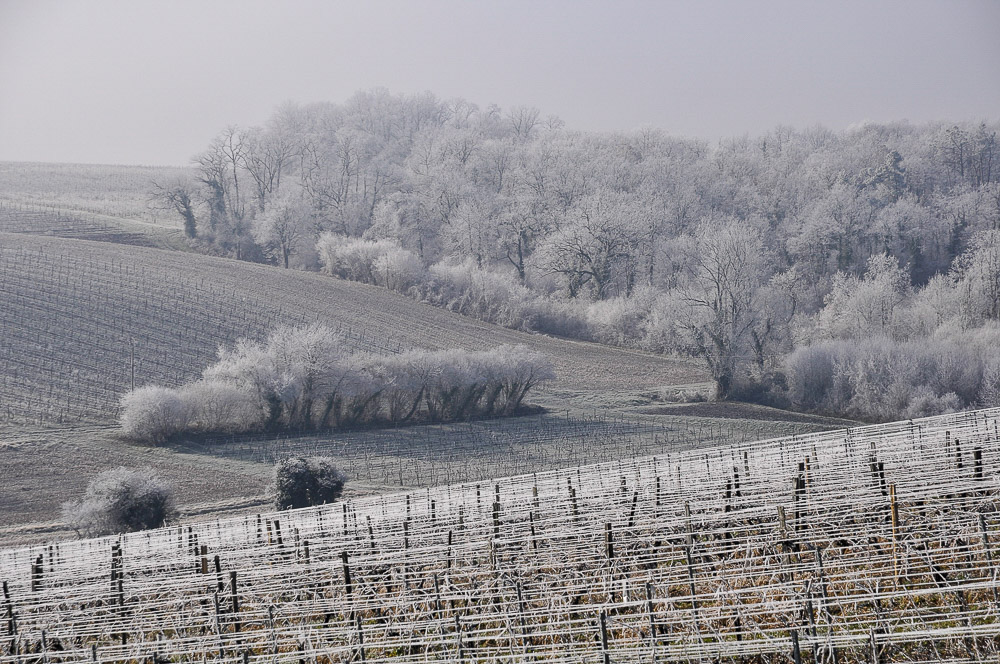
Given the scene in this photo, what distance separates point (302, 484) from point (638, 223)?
162 feet

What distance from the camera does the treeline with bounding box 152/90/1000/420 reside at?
53.4 metres

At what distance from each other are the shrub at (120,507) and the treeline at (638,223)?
2865 cm

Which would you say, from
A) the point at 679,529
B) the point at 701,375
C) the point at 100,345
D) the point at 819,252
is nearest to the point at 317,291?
the point at 100,345

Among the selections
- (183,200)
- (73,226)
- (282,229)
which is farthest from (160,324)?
(183,200)

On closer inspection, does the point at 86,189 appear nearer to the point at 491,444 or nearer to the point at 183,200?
the point at 183,200

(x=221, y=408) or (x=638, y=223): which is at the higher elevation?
(x=638, y=223)

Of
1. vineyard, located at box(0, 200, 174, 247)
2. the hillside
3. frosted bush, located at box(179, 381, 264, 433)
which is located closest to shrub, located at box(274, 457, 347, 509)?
frosted bush, located at box(179, 381, 264, 433)

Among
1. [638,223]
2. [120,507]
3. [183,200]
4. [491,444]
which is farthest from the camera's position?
[183,200]

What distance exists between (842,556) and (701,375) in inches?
1562

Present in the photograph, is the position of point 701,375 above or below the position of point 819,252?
below

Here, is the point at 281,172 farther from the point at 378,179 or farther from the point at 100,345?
the point at 100,345

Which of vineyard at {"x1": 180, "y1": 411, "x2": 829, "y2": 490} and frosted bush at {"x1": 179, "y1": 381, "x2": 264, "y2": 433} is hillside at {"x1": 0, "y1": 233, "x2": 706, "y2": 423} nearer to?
frosted bush at {"x1": 179, "y1": 381, "x2": 264, "y2": 433}

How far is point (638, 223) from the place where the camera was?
2864 inches

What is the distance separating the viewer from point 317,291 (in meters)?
63.8
